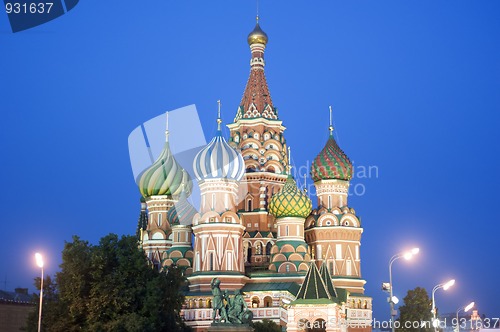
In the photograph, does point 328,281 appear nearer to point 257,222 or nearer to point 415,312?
point 257,222

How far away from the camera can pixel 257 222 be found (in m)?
54.5

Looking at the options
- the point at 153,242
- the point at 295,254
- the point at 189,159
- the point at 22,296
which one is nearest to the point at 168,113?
the point at 189,159

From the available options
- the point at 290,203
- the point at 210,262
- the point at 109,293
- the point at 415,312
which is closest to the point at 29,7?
the point at 109,293

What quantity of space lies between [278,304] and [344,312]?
14.2 ft

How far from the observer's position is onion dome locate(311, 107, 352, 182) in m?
54.5

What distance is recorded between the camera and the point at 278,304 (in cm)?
4788

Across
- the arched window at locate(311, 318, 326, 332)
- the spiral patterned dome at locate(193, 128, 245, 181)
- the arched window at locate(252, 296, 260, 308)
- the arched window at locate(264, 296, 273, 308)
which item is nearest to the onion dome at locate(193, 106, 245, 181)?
the spiral patterned dome at locate(193, 128, 245, 181)

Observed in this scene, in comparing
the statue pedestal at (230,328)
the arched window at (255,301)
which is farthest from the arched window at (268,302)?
the statue pedestal at (230,328)

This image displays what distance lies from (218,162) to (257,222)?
6291 mm

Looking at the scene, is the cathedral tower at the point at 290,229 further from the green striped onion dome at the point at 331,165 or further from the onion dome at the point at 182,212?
the onion dome at the point at 182,212

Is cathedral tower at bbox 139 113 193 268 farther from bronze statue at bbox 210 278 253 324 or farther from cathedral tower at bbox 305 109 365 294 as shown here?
bronze statue at bbox 210 278 253 324

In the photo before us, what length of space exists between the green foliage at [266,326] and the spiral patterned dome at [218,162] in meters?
11.2

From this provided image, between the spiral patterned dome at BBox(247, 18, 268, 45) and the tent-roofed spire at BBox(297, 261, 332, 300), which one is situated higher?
the spiral patterned dome at BBox(247, 18, 268, 45)
